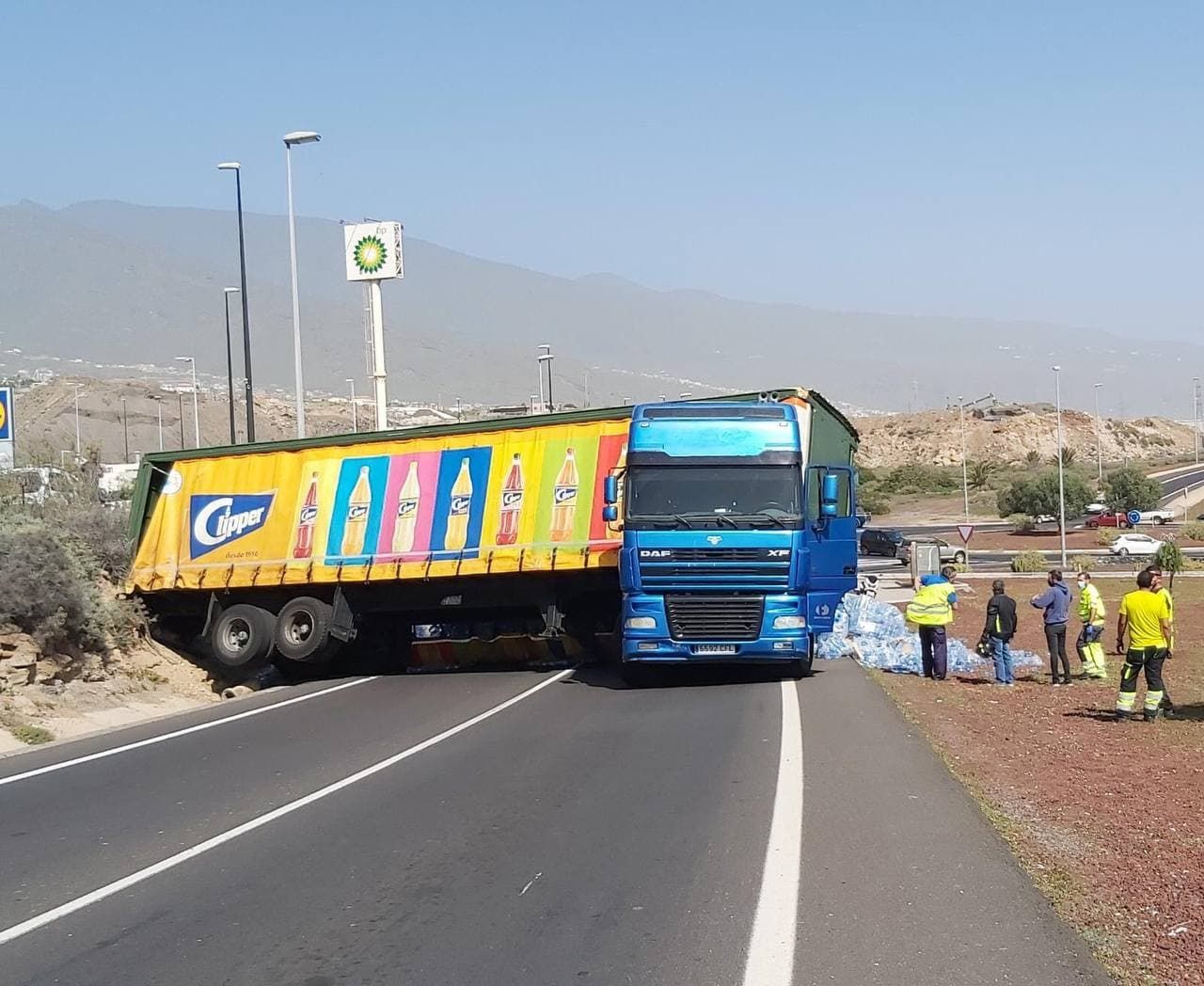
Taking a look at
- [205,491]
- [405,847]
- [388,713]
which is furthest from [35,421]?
[405,847]

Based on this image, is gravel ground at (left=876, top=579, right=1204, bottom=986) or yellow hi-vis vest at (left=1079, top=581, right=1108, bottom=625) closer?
gravel ground at (left=876, top=579, right=1204, bottom=986)

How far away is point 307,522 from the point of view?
20.9 metres

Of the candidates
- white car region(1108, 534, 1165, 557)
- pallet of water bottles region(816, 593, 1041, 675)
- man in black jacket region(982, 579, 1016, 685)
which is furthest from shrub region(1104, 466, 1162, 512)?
man in black jacket region(982, 579, 1016, 685)

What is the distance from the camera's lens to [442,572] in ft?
65.4

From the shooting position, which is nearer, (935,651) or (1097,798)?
(1097,798)

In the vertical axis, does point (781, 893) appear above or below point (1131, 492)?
below

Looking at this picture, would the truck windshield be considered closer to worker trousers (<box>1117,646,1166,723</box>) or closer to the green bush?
worker trousers (<box>1117,646,1166,723</box>)

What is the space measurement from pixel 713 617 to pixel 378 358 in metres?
21.2

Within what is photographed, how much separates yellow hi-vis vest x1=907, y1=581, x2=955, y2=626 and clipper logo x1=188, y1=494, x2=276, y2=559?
973 centimetres

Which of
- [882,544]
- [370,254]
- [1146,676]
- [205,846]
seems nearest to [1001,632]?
[1146,676]

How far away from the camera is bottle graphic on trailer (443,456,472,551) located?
65.6 ft

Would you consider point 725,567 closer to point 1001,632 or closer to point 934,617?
point 934,617

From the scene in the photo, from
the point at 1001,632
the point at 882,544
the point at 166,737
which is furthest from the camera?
the point at 882,544

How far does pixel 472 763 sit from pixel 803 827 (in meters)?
3.93
